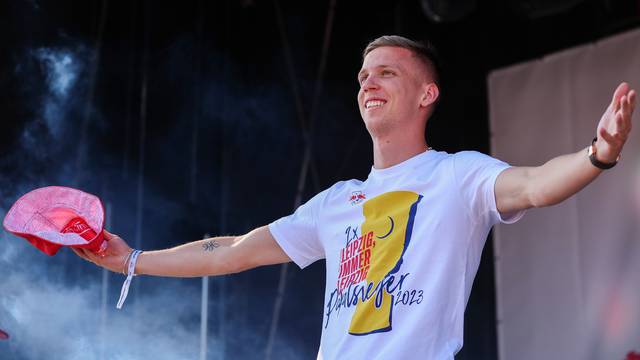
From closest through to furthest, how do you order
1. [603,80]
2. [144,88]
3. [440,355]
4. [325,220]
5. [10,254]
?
[440,355] < [325,220] < [10,254] < [144,88] < [603,80]

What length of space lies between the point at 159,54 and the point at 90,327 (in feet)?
5.46

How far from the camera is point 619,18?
536cm

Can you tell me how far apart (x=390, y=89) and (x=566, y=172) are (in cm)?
71

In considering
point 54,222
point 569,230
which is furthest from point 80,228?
point 569,230

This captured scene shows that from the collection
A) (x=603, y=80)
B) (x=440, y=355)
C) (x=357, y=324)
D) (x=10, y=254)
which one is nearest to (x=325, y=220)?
(x=357, y=324)

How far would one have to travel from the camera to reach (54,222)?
2.49 m

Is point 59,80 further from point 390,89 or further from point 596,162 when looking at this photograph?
point 596,162

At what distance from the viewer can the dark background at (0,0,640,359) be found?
4.47 m

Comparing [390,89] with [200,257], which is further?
[200,257]

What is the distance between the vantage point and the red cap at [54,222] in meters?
2.46

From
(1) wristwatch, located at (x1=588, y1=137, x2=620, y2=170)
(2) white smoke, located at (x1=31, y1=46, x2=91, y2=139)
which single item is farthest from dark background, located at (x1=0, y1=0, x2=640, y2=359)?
(1) wristwatch, located at (x1=588, y1=137, x2=620, y2=170)

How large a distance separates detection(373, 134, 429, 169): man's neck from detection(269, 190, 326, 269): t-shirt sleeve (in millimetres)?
253

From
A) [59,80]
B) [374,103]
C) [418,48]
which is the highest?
[59,80]

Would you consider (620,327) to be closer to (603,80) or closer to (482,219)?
(603,80)
